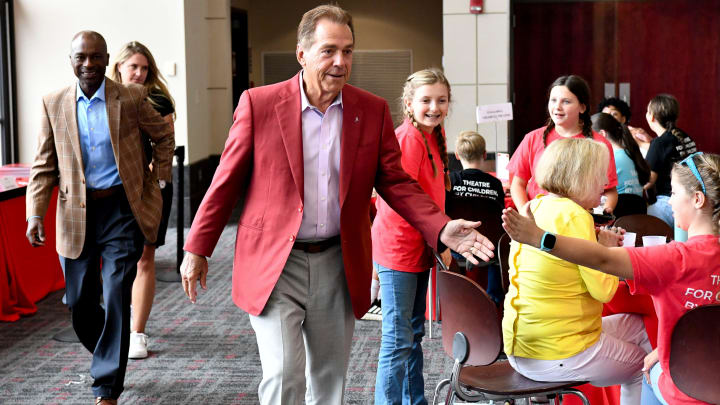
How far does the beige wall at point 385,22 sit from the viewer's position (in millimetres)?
12156

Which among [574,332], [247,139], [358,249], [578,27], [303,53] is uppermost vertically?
[578,27]

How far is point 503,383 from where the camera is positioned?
275cm

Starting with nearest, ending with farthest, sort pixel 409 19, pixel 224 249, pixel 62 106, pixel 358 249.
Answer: pixel 358 249
pixel 62 106
pixel 224 249
pixel 409 19

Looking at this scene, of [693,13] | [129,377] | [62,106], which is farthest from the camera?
[693,13]

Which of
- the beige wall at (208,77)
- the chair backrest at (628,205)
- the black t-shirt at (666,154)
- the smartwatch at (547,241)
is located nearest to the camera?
the smartwatch at (547,241)

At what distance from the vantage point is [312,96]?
8.63ft

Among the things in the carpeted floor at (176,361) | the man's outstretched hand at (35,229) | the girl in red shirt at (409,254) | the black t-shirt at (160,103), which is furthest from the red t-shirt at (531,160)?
the man's outstretched hand at (35,229)

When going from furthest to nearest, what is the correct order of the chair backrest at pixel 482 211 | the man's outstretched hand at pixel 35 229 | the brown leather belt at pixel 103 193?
the chair backrest at pixel 482 211 < the brown leather belt at pixel 103 193 < the man's outstretched hand at pixel 35 229

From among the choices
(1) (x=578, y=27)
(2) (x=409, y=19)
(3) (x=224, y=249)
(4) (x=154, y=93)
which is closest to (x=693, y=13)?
(1) (x=578, y=27)

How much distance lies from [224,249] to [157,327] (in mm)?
2702

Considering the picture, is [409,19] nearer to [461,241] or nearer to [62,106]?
[62,106]

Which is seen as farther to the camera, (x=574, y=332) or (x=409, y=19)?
(x=409, y=19)

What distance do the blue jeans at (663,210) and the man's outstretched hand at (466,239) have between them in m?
3.74

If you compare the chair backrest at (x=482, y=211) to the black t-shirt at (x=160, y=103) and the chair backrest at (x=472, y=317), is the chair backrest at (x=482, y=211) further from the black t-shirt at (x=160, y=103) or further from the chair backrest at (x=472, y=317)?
the chair backrest at (x=472, y=317)
